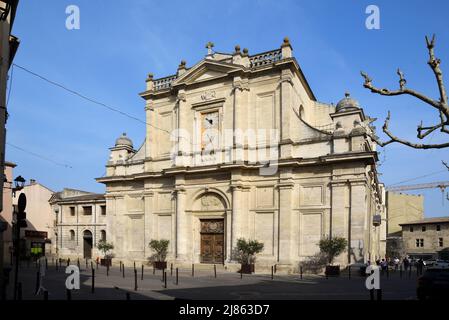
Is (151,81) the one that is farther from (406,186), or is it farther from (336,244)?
(406,186)

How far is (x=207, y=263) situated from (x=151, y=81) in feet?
53.0

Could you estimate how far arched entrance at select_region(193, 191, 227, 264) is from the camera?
28.2 m

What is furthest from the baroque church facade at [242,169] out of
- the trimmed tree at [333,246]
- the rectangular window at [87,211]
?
the rectangular window at [87,211]

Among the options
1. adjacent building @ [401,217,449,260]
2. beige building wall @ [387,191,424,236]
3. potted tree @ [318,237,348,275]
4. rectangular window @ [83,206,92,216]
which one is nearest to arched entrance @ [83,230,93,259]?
rectangular window @ [83,206,92,216]

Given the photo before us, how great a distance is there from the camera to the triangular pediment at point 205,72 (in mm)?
29105

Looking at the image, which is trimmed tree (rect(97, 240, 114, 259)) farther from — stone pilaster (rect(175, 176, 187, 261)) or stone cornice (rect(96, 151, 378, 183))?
stone pilaster (rect(175, 176, 187, 261))

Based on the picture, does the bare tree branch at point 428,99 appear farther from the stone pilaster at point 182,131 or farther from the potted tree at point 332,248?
the stone pilaster at point 182,131

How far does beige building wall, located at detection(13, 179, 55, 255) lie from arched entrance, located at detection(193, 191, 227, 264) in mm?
24427

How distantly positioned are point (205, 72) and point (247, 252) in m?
14.3

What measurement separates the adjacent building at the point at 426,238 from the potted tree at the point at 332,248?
3863cm

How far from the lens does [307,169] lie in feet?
84.3

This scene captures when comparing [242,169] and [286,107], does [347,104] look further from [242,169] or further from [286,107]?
[242,169]

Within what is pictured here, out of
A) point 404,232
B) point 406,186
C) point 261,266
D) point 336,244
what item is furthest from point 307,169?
point 406,186
